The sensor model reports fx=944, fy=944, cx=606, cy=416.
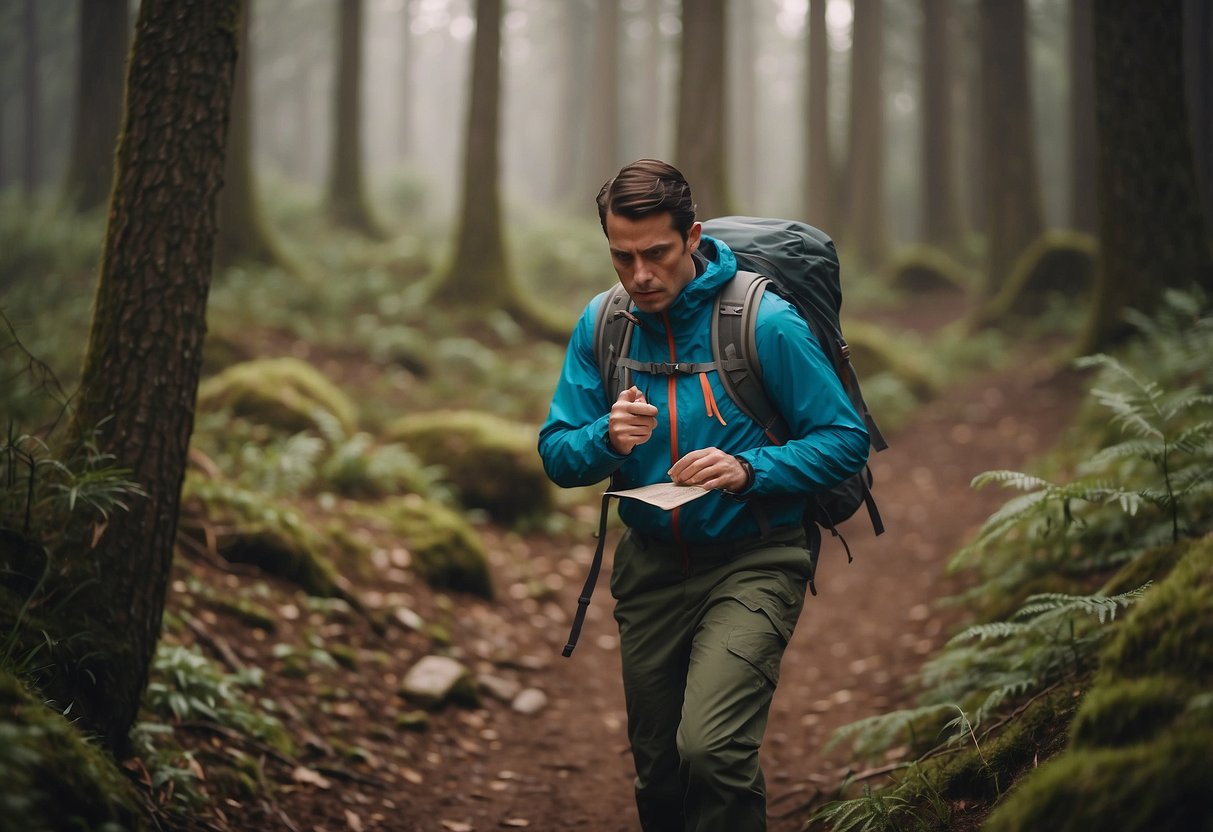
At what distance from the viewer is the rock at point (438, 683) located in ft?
19.3

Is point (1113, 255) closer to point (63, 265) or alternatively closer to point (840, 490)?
point (840, 490)

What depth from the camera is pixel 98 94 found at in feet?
51.3

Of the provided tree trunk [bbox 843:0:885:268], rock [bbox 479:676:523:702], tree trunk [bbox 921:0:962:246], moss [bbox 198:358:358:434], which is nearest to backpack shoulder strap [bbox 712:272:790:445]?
rock [bbox 479:676:523:702]

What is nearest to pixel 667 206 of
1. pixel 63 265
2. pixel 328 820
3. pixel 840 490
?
pixel 840 490

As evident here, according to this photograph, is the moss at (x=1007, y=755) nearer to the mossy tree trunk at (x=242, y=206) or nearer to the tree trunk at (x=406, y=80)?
the mossy tree trunk at (x=242, y=206)

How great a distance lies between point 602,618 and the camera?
7.91 meters

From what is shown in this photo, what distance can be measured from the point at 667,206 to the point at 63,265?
481 inches

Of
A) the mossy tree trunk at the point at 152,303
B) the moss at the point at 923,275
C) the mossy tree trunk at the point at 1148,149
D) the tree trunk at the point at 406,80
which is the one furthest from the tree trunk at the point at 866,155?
the tree trunk at the point at 406,80

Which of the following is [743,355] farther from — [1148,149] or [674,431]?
[1148,149]

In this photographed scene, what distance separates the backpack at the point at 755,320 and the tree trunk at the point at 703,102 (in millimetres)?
10521

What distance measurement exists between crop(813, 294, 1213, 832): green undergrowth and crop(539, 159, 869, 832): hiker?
827 mm

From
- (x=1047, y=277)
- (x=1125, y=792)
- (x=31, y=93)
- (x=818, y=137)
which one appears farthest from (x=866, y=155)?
(x=31, y=93)

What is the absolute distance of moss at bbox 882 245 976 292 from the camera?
21844mm

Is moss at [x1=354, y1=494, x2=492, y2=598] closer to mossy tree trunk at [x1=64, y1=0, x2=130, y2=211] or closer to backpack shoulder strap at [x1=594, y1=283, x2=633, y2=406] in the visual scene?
backpack shoulder strap at [x1=594, y1=283, x2=633, y2=406]
